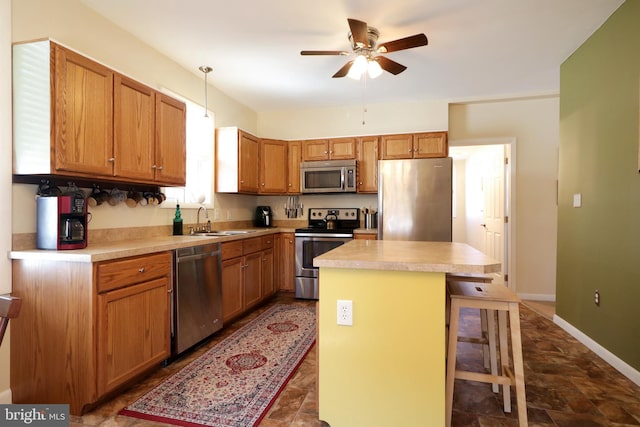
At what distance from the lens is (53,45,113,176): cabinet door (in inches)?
69.0

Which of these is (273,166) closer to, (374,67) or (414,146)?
(414,146)

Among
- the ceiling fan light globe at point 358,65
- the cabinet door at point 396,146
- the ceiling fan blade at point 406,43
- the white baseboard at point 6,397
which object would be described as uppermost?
the ceiling fan blade at point 406,43

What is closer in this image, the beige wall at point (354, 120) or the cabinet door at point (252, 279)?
the cabinet door at point (252, 279)

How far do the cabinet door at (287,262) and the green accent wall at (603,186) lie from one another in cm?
287

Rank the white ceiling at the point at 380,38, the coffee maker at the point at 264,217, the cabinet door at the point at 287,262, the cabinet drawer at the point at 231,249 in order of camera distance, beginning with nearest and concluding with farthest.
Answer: the white ceiling at the point at 380,38, the cabinet drawer at the point at 231,249, the cabinet door at the point at 287,262, the coffee maker at the point at 264,217

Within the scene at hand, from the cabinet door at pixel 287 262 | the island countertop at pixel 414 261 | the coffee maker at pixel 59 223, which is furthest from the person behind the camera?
the cabinet door at pixel 287 262

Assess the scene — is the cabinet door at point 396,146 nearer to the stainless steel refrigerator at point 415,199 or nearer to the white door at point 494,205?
the stainless steel refrigerator at point 415,199

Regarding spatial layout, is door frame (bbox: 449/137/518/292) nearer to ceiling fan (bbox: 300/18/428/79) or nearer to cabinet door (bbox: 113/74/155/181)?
ceiling fan (bbox: 300/18/428/79)

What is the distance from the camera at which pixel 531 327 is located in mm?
3068

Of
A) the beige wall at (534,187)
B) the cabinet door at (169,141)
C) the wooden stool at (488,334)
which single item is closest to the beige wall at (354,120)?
the beige wall at (534,187)

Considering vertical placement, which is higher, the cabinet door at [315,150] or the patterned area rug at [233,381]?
the cabinet door at [315,150]

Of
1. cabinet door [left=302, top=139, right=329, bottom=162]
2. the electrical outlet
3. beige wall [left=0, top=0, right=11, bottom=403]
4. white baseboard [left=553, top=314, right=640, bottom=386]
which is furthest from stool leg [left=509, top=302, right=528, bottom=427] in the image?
cabinet door [left=302, top=139, right=329, bottom=162]

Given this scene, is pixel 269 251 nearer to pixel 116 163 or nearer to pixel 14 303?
pixel 116 163

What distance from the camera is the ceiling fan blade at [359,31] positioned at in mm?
2035
